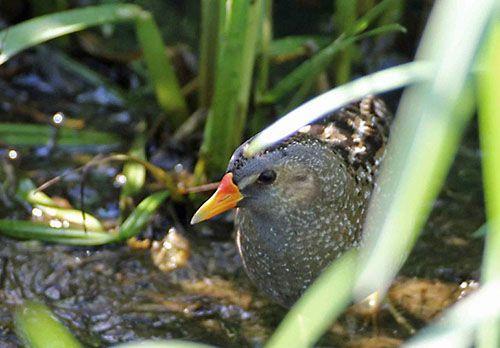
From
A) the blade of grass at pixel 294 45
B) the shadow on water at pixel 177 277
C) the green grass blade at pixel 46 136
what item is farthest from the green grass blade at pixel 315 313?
the green grass blade at pixel 46 136

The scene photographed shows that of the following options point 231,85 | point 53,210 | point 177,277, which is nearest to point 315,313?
point 231,85

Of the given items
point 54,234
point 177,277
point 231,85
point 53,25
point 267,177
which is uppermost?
point 53,25

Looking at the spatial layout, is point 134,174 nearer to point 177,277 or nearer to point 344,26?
point 177,277

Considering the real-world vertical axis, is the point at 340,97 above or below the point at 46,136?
above

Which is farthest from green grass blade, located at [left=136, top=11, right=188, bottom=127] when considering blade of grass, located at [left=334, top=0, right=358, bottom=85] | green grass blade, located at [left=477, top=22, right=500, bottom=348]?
green grass blade, located at [left=477, top=22, right=500, bottom=348]

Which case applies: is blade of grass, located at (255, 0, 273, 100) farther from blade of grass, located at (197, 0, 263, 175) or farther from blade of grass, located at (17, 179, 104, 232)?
blade of grass, located at (17, 179, 104, 232)

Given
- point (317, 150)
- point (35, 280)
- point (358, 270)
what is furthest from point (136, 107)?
point (358, 270)

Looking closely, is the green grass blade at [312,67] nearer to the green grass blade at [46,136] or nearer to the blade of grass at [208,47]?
the blade of grass at [208,47]

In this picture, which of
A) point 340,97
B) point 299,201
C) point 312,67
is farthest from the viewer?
point 312,67
